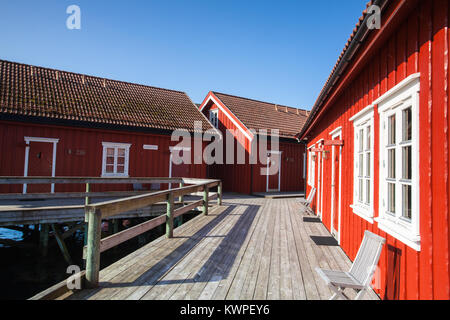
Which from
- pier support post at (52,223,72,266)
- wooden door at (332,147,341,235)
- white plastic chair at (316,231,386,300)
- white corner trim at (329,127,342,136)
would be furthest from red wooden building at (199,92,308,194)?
white plastic chair at (316,231,386,300)

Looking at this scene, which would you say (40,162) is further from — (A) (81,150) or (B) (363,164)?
(B) (363,164)

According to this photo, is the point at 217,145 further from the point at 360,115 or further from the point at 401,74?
the point at 401,74

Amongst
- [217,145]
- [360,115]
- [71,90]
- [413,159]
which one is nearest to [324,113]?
[360,115]

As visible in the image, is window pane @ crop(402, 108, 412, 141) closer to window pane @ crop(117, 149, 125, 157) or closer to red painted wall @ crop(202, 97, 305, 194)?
window pane @ crop(117, 149, 125, 157)

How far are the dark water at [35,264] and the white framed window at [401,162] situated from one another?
7302mm

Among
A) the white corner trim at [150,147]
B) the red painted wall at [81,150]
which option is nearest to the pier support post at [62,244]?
the red painted wall at [81,150]

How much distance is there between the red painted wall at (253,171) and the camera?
50.4 ft

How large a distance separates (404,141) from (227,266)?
2.81 meters

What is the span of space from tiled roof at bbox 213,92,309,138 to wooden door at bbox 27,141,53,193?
1009 centimetres

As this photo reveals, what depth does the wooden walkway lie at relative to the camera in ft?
9.70

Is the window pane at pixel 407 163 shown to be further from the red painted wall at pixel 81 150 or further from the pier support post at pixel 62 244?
the red painted wall at pixel 81 150

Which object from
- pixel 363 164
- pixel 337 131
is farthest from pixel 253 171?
pixel 363 164

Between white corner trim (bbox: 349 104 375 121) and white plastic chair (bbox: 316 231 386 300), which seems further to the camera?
white corner trim (bbox: 349 104 375 121)
